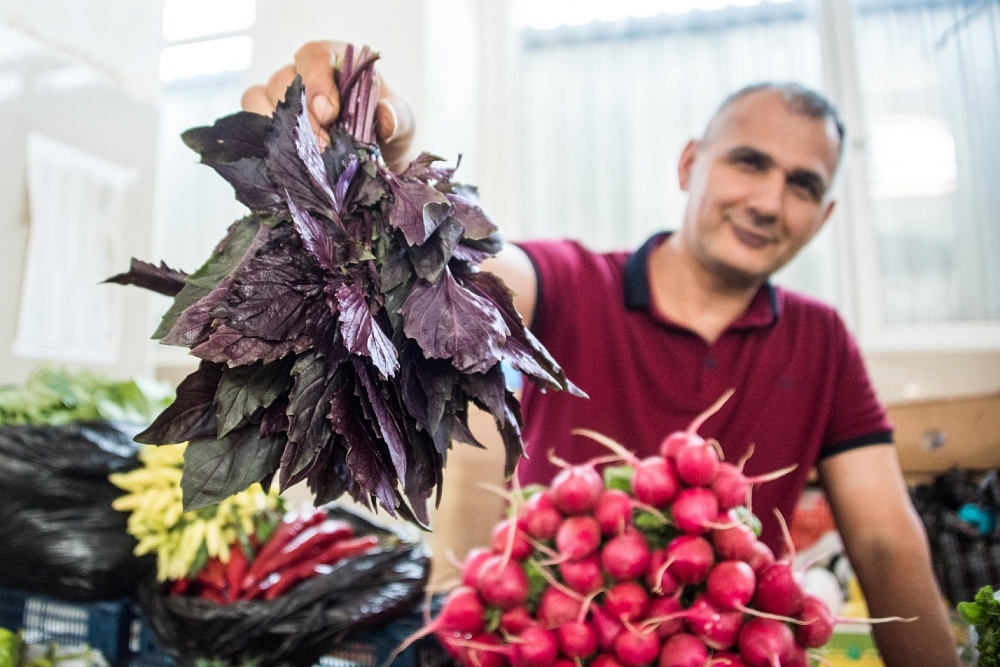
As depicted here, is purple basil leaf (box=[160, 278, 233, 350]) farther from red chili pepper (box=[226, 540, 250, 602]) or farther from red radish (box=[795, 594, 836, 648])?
red chili pepper (box=[226, 540, 250, 602])

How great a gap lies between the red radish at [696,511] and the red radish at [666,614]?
2.5 inches

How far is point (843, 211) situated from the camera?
2.47 metres

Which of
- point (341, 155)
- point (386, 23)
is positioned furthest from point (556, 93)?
point (341, 155)

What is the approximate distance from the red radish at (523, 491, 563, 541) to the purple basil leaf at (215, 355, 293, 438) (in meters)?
0.30

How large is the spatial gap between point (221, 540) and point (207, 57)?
106 inches

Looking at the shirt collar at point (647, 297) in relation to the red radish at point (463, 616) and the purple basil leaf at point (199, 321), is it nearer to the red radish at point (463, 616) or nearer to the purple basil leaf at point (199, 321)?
the red radish at point (463, 616)

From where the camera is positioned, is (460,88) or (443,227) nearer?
(443,227)

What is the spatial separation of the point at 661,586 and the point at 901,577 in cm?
62

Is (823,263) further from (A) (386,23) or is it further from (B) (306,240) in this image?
(B) (306,240)

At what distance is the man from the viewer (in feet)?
3.87

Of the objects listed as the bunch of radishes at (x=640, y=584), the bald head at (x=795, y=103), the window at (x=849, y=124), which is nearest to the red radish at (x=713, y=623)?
the bunch of radishes at (x=640, y=584)

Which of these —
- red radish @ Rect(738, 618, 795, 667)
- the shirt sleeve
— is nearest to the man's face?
the shirt sleeve

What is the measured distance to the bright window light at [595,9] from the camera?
8.63ft

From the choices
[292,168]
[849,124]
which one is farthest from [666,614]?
[849,124]
